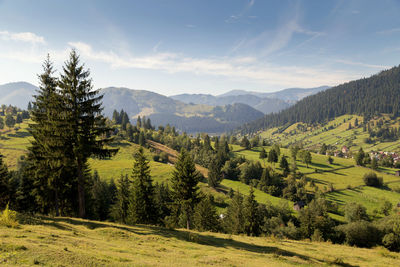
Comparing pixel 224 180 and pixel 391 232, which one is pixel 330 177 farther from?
pixel 391 232

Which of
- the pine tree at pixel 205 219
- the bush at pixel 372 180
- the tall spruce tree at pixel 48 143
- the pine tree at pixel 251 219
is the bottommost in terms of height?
the bush at pixel 372 180

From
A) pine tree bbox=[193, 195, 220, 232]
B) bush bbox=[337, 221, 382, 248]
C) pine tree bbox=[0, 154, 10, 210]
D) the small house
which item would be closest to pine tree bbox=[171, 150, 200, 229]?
pine tree bbox=[193, 195, 220, 232]

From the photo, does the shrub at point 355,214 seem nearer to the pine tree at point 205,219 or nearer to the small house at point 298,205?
the small house at point 298,205

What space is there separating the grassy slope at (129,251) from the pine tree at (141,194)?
64.3 feet

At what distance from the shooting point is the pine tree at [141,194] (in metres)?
42.6

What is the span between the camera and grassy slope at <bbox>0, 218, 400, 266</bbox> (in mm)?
11625

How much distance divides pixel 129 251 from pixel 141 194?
91.7 feet

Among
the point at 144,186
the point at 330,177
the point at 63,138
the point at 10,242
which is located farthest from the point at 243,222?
the point at 330,177

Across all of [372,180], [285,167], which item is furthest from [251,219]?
[372,180]

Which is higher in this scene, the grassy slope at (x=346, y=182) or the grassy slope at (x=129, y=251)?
the grassy slope at (x=129, y=251)

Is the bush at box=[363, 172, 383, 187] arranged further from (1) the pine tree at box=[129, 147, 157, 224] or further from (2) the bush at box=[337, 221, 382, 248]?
(1) the pine tree at box=[129, 147, 157, 224]

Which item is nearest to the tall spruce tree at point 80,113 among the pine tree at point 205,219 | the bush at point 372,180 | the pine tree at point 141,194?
the pine tree at point 141,194

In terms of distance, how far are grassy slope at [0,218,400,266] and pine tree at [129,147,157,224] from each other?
19.6m

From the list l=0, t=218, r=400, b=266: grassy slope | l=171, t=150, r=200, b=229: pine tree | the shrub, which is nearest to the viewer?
l=0, t=218, r=400, b=266: grassy slope
